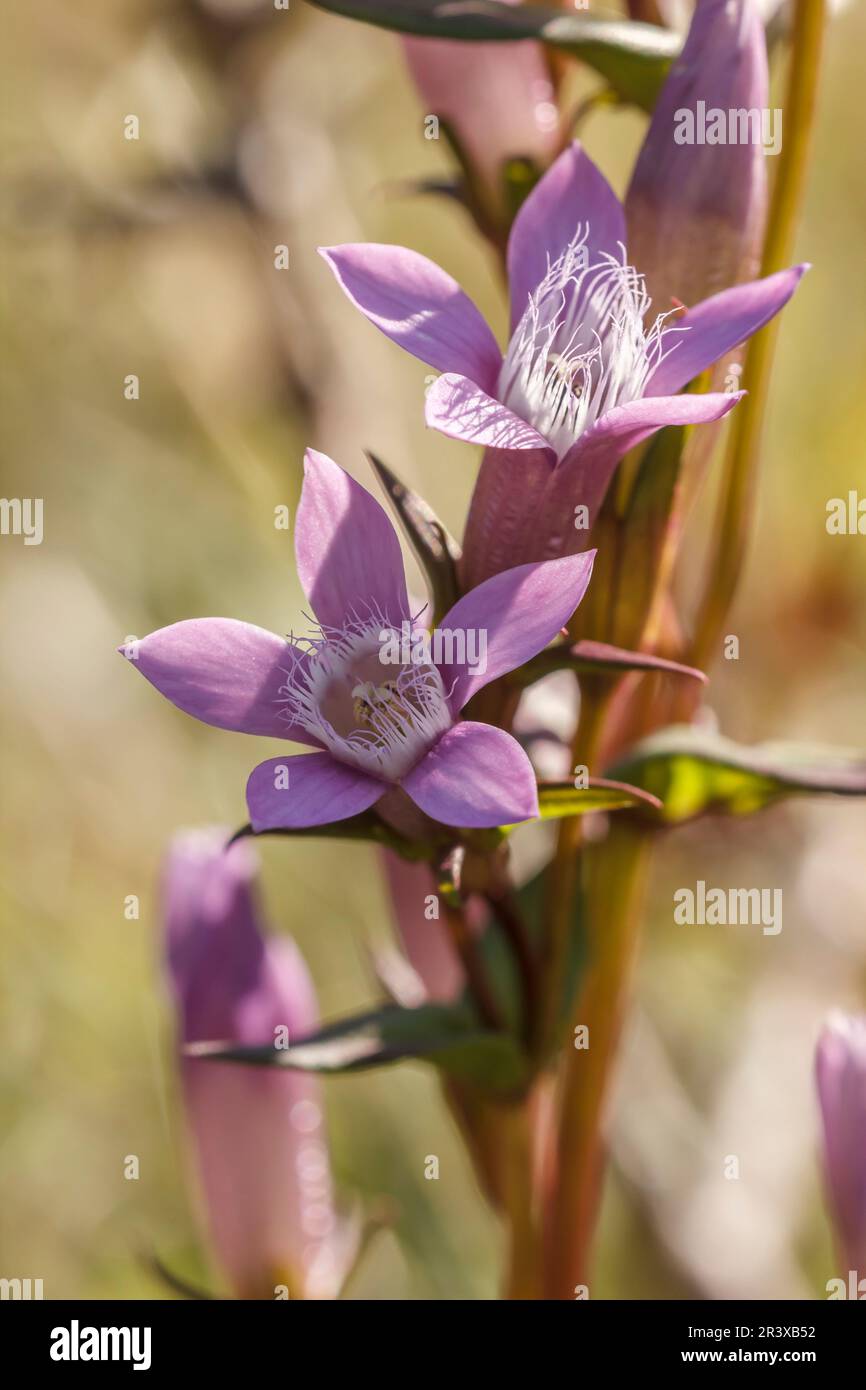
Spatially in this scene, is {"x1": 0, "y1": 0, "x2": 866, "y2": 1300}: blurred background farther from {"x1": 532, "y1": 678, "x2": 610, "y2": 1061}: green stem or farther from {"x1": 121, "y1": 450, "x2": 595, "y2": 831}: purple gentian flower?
{"x1": 121, "y1": 450, "x2": 595, "y2": 831}: purple gentian flower

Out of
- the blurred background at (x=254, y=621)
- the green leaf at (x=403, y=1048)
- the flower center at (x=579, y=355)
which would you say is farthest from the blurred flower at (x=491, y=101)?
the blurred background at (x=254, y=621)

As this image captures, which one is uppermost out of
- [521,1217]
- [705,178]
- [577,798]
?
[705,178]

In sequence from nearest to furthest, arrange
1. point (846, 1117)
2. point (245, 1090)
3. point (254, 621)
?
point (846, 1117) → point (245, 1090) → point (254, 621)

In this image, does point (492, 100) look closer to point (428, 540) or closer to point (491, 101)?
point (491, 101)

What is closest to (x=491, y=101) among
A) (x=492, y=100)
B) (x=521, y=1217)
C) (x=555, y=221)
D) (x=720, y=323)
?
(x=492, y=100)

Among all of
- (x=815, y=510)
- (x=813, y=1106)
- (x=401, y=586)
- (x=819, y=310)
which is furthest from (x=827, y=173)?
(x=401, y=586)

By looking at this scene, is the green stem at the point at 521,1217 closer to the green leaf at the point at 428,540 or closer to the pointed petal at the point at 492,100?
the green leaf at the point at 428,540

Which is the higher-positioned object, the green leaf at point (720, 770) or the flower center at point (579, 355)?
the flower center at point (579, 355)
